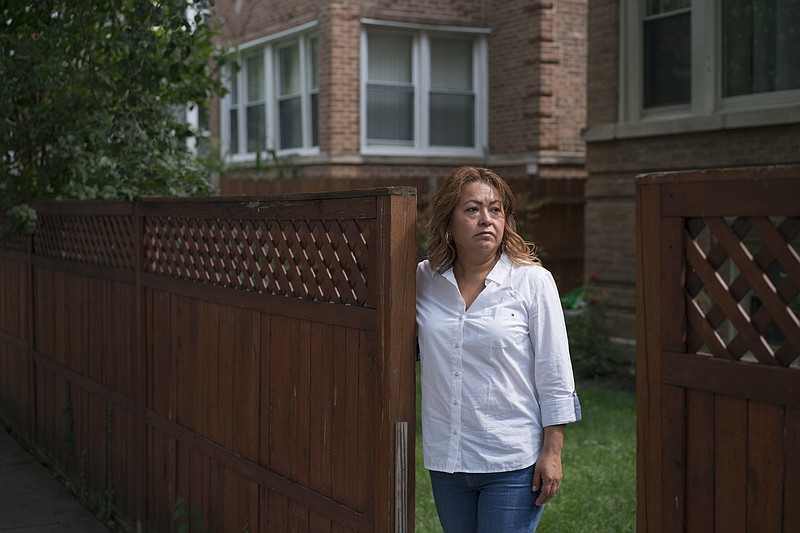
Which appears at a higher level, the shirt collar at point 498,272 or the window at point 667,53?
the window at point 667,53

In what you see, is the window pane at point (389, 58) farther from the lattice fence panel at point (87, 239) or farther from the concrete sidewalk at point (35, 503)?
the concrete sidewalk at point (35, 503)

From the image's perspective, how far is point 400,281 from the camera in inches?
148

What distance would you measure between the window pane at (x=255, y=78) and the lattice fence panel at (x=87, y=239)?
1166 centimetres

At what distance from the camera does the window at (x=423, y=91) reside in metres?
18.1

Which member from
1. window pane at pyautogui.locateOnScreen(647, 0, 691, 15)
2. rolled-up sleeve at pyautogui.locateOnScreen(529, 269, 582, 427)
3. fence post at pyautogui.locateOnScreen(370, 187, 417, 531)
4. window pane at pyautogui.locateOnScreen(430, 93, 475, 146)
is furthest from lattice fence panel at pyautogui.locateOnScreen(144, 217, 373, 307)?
window pane at pyautogui.locateOnScreen(430, 93, 475, 146)

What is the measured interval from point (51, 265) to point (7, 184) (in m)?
0.73

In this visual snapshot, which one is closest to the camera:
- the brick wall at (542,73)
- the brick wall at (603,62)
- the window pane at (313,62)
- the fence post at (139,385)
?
the fence post at (139,385)

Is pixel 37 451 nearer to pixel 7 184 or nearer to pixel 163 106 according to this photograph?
pixel 7 184

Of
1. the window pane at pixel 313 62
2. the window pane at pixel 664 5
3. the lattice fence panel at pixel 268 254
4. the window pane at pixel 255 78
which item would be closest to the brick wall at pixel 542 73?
the window pane at pixel 313 62

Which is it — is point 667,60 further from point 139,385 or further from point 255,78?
point 255,78

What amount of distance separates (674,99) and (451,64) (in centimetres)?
793

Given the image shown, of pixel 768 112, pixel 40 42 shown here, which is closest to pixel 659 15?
pixel 768 112

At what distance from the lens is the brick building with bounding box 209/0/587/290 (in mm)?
17281

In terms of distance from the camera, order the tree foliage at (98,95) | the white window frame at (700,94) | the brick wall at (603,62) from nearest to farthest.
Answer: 1. the tree foliage at (98,95)
2. the white window frame at (700,94)
3. the brick wall at (603,62)
